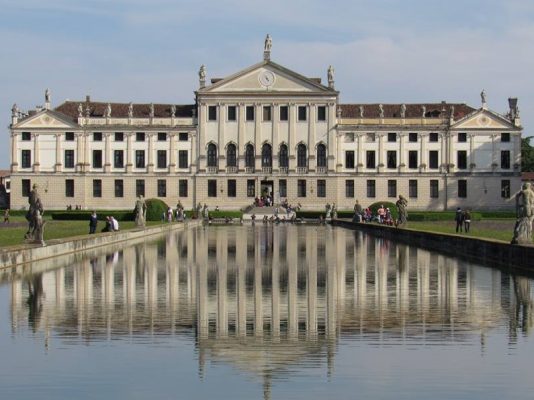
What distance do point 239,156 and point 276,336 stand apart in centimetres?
8212

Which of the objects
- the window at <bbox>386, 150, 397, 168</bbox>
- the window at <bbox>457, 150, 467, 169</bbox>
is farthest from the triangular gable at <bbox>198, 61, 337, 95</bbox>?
the window at <bbox>457, 150, 467, 169</bbox>

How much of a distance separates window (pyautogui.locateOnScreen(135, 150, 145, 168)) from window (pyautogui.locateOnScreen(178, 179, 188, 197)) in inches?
163

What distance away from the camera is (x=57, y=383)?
361 inches

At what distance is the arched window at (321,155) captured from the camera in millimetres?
93688

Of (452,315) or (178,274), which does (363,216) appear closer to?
(178,274)

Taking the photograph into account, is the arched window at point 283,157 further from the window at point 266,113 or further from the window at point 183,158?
the window at point 183,158

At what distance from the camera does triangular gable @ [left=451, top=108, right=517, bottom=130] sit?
9225cm

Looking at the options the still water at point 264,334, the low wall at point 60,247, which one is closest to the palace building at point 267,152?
the low wall at point 60,247

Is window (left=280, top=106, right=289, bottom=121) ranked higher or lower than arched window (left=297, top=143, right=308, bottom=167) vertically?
higher

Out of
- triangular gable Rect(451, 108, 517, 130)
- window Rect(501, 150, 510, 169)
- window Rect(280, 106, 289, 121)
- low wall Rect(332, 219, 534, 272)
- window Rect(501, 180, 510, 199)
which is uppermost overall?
window Rect(280, 106, 289, 121)

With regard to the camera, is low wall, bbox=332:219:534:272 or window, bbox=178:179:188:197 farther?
window, bbox=178:179:188:197

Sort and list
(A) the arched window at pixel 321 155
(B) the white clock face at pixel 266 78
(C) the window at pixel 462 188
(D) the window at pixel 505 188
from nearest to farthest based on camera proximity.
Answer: (B) the white clock face at pixel 266 78 → (D) the window at pixel 505 188 → (C) the window at pixel 462 188 → (A) the arched window at pixel 321 155

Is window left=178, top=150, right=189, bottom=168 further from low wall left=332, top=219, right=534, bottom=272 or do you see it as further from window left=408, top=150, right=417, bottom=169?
low wall left=332, top=219, right=534, bottom=272

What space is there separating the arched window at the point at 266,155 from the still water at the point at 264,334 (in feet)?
234
